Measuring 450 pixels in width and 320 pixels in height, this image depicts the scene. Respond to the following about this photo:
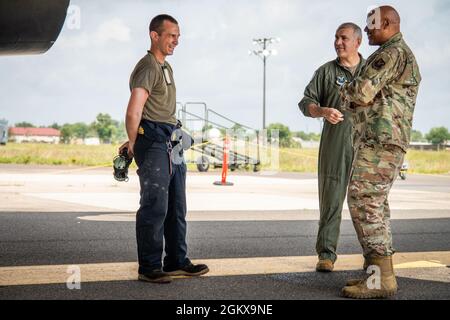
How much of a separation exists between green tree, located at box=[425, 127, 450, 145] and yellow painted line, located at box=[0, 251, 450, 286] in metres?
142

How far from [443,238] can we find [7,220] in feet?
18.3

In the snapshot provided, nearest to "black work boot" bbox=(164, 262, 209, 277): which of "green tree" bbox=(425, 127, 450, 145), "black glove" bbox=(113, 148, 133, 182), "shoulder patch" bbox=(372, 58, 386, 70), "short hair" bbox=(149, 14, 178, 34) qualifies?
"black glove" bbox=(113, 148, 133, 182)

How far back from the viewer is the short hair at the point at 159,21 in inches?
199

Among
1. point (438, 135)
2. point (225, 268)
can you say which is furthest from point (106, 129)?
point (225, 268)

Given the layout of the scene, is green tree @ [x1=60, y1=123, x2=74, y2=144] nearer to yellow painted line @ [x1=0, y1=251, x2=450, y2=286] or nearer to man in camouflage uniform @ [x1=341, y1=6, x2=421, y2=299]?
yellow painted line @ [x1=0, y1=251, x2=450, y2=286]

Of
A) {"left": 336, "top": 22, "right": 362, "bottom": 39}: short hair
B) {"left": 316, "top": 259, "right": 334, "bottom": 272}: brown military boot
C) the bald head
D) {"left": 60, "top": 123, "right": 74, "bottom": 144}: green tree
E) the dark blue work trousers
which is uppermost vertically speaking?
{"left": 60, "top": 123, "right": 74, "bottom": 144}: green tree

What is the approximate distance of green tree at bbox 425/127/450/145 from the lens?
143850 mm

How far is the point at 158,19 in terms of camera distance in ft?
16.6

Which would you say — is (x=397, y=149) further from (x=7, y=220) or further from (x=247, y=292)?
(x=7, y=220)

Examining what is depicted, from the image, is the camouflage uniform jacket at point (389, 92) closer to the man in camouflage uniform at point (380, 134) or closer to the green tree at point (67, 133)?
the man in camouflage uniform at point (380, 134)

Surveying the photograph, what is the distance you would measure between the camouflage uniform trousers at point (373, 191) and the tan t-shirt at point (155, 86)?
58.3 inches

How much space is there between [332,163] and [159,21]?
73.1 inches
